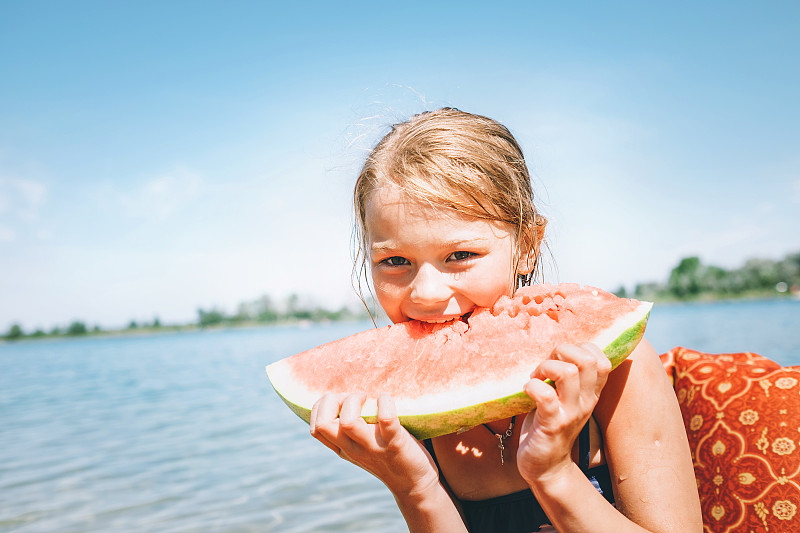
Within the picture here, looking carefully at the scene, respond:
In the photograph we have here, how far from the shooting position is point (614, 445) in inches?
59.7

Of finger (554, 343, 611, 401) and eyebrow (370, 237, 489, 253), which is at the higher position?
eyebrow (370, 237, 489, 253)

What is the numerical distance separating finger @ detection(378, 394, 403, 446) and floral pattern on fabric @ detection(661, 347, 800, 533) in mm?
1227

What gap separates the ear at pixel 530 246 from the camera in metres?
1.90

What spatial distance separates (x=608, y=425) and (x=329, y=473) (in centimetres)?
519

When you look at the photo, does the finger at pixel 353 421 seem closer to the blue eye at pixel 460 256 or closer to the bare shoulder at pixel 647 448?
the blue eye at pixel 460 256

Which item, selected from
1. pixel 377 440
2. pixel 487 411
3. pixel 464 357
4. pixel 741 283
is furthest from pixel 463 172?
pixel 741 283

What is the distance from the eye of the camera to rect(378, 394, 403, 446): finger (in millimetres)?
1326

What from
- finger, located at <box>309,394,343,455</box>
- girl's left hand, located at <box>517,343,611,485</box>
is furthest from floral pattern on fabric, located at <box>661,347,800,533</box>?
finger, located at <box>309,394,343,455</box>

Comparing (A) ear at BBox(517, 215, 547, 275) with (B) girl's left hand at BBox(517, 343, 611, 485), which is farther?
(A) ear at BBox(517, 215, 547, 275)

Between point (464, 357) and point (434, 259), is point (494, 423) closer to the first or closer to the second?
point (464, 357)

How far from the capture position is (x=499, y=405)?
1.34 meters

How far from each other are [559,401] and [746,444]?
1.05 metres

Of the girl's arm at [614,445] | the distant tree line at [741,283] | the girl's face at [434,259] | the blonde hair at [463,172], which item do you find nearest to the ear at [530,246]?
the blonde hair at [463,172]

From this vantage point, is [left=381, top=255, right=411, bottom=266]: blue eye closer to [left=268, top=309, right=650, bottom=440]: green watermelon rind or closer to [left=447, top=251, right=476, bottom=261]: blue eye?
[left=447, top=251, right=476, bottom=261]: blue eye
